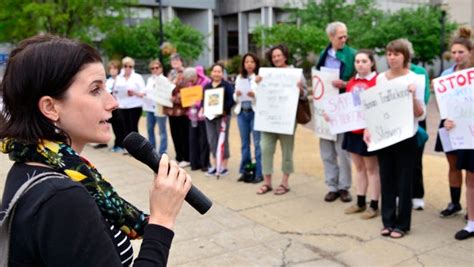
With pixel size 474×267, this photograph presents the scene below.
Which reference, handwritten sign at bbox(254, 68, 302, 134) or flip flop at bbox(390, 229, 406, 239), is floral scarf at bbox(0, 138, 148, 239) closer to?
flip flop at bbox(390, 229, 406, 239)

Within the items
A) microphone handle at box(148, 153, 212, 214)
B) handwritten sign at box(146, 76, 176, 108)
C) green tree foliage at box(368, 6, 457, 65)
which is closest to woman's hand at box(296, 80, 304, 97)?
handwritten sign at box(146, 76, 176, 108)

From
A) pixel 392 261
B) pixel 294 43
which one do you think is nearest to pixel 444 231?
pixel 392 261

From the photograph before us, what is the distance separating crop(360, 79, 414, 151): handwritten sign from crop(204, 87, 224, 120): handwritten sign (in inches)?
110

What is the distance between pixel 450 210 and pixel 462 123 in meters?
1.23

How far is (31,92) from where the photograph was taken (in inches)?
55.4

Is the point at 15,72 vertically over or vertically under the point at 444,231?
over

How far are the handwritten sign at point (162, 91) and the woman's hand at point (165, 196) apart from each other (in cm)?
691

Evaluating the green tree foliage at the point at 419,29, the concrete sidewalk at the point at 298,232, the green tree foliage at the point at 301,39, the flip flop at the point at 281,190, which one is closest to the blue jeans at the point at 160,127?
the concrete sidewalk at the point at 298,232

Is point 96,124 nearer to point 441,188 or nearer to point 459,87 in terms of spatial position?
point 459,87

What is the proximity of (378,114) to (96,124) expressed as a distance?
4.06 meters

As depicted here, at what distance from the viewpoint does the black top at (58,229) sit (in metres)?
1.25

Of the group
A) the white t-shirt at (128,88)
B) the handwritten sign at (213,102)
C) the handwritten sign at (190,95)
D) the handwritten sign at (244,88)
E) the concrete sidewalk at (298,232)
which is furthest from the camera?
the white t-shirt at (128,88)

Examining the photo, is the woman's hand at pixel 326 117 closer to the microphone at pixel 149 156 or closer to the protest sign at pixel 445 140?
the protest sign at pixel 445 140

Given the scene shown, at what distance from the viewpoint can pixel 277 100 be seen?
21.2ft
